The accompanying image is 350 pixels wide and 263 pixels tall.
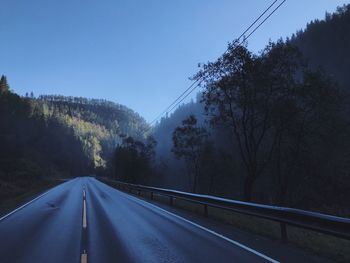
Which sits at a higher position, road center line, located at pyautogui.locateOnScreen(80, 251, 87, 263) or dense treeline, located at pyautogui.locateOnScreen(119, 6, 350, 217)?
dense treeline, located at pyautogui.locateOnScreen(119, 6, 350, 217)

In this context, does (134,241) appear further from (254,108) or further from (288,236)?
(254,108)

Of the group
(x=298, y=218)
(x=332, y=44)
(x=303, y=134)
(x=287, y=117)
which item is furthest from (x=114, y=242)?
(x=332, y=44)

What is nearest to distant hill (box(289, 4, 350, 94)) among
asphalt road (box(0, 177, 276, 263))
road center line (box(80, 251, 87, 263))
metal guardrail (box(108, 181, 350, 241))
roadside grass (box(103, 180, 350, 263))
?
roadside grass (box(103, 180, 350, 263))

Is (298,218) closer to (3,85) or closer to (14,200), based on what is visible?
(14,200)

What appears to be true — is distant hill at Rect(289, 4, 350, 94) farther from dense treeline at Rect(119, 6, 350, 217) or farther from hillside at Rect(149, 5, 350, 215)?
dense treeline at Rect(119, 6, 350, 217)

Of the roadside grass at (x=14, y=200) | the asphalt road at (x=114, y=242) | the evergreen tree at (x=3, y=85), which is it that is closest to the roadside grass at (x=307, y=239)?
the asphalt road at (x=114, y=242)

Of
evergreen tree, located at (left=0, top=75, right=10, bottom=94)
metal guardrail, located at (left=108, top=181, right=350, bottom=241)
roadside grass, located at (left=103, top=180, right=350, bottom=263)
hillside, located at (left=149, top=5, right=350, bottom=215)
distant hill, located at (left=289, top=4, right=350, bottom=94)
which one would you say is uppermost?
distant hill, located at (left=289, top=4, right=350, bottom=94)

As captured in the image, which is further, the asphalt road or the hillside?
the hillside

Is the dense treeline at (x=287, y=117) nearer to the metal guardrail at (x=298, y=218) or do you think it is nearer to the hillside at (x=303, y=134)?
the hillside at (x=303, y=134)

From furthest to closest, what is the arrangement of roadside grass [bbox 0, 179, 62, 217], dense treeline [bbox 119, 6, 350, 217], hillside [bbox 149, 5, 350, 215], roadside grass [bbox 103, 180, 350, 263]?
1. hillside [bbox 149, 5, 350, 215]
2. dense treeline [bbox 119, 6, 350, 217]
3. roadside grass [bbox 0, 179, 62, 217]
4. roadside grass [bbox 103, 180, 350, 263]

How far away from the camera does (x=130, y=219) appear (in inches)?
617

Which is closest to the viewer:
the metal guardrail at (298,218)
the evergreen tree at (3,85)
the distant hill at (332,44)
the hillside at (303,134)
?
the metal guardrail at (298,218)

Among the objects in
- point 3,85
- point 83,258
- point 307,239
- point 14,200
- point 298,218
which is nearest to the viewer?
point 83,258

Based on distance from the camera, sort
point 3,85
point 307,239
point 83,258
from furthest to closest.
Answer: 1. point 3,85
2. point 307,239
3. point 83,258
